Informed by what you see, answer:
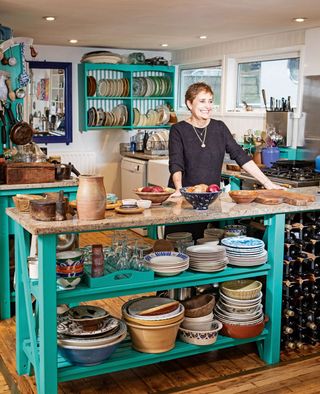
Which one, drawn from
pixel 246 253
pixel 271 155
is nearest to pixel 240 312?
pixel 246 253

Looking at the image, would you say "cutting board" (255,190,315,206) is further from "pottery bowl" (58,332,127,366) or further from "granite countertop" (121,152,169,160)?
"granite countertop" (121,152,169,160)

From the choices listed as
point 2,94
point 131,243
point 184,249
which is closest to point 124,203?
point 131,243

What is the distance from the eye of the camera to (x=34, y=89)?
741 cm

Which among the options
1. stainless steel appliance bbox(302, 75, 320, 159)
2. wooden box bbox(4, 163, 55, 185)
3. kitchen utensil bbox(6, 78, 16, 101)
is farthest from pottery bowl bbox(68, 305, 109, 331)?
stainless steel appliance bbox(302, 75, 320, 159)

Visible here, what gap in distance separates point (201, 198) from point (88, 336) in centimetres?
91

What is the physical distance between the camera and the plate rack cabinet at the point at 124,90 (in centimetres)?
747

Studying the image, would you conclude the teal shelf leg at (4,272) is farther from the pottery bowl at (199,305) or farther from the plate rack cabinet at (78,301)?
the pottery bowl at (199,305)

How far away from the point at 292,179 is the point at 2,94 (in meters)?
2.43

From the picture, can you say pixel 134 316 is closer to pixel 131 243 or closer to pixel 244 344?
pixel 131 243

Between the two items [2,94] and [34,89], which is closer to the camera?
[2,94]

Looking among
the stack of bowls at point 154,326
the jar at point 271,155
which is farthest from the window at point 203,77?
the stack of bowls at point 154,326

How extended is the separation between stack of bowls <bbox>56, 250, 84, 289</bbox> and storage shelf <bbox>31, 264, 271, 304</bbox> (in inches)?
1.5

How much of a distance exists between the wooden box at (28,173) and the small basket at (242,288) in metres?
1.68

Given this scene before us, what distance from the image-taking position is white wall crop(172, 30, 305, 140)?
598cm
